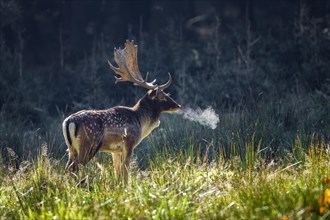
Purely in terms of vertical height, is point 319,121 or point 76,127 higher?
point 76,127

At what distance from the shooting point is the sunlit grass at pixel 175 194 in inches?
241

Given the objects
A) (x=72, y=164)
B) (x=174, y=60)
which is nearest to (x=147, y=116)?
(x=72, y=164)

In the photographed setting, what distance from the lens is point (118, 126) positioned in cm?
868

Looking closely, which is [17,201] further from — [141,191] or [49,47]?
[49,47]

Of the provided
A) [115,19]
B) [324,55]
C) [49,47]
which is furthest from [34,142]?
[115,19]

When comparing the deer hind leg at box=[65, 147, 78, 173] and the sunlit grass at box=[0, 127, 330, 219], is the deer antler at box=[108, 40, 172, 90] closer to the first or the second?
the deer hind leg at box=[65, 147, 78, 173]

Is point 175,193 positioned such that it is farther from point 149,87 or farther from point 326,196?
point 149,87

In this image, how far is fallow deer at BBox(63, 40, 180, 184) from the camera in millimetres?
8195

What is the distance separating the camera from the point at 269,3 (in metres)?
22.2

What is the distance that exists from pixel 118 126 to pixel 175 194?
2.20 meters

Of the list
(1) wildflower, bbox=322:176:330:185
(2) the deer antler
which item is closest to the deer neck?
(2) the deer antler

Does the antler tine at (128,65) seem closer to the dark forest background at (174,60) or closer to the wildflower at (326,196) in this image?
the dark forest background at (174,60)

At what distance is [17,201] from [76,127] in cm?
146

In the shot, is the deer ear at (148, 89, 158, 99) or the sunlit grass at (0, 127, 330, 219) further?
the deer ear at (148, 89, 158, 99)
